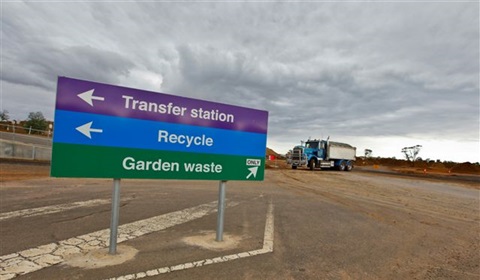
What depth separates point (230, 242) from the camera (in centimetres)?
508

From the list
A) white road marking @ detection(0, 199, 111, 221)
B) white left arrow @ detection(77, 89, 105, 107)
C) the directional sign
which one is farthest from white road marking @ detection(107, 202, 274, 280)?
white road marking @ detection(0, 199, 111, 221)

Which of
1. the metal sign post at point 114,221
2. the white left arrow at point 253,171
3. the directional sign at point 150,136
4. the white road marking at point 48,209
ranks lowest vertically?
the white road marking at point 48,209

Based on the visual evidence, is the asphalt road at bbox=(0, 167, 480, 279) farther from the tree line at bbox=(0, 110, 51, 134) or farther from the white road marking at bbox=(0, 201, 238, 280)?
the tree line at bbox=(0, 110, 51, 134)

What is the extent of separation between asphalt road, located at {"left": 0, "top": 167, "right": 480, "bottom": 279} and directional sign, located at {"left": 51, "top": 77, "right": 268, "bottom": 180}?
44.5 inches

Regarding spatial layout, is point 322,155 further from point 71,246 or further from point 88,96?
point 88,96

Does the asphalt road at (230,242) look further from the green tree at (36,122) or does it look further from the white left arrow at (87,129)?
the green tree at (36,122)

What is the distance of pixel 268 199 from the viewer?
33.5 feet

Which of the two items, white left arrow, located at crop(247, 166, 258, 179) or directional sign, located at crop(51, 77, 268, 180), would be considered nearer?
directional sign, located at crop(51, 77, 268, 180)

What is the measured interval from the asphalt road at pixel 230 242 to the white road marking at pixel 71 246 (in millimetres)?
14

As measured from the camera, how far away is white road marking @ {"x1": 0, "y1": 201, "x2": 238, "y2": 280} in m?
3.68

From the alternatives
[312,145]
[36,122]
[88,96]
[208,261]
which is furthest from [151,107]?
[36,122]

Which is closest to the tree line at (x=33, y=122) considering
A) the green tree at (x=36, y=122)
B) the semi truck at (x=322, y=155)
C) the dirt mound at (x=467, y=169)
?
the green tree at (x=36, y=122)

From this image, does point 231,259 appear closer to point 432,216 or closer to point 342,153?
point 432,216

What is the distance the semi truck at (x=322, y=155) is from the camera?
110ft
